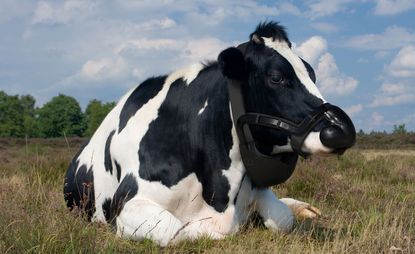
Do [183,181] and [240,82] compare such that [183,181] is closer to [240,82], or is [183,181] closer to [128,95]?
[240,82]

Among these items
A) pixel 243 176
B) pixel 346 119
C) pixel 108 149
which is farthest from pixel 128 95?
pixel 346 119

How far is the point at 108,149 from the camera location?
554cm

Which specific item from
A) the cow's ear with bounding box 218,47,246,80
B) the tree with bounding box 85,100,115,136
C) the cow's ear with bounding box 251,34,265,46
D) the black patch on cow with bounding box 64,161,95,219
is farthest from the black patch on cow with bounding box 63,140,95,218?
the tree with bounding box 85,100,115,136

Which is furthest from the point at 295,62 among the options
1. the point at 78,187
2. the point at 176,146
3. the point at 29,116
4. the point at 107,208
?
the point at 29,116

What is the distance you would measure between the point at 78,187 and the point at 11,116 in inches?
3428

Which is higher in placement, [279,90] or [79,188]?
[279,90]

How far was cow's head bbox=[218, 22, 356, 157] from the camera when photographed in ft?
13.4

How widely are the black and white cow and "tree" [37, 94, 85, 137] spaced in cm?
8696

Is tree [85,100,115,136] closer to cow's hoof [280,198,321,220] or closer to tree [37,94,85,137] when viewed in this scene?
tree [37,94,85,137]

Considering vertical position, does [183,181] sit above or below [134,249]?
above

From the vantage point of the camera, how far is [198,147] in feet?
16.0

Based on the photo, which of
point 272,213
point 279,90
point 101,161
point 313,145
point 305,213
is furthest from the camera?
point 305,213

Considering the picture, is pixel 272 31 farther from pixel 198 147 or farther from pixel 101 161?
pixel 101 161

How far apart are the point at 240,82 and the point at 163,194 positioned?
1.12 metres
